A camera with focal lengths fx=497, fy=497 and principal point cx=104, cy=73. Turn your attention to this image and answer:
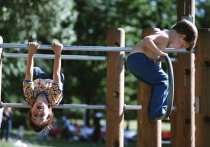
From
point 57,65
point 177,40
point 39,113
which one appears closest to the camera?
point 177,40

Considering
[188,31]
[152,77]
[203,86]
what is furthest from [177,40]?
[203,86]

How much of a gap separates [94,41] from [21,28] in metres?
11.0

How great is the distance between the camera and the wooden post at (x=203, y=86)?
5.43 m

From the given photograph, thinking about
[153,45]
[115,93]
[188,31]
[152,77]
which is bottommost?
[115,93]

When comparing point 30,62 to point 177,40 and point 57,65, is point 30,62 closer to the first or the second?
point 57,65

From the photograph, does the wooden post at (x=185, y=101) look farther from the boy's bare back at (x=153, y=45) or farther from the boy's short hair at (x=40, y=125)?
the boy's short hair at (x=40, y=125)

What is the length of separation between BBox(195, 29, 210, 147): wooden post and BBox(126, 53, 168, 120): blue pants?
669mm

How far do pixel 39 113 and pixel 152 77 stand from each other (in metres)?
1.19

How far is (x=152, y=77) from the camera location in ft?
16.3

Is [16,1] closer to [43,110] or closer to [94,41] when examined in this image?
[43,110]

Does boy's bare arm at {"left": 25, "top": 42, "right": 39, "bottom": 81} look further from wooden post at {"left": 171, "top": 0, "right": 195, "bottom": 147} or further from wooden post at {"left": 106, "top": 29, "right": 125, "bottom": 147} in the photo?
wooden post at {"left": 171, "top": 0, "right": 195, "bottom": 147}

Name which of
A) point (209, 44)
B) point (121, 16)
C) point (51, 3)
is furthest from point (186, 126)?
point (121, 16)

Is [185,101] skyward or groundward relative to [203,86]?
groundward

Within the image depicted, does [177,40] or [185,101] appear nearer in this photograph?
[177,40]
